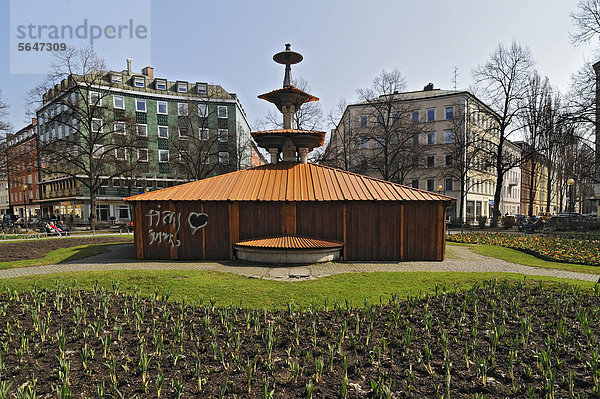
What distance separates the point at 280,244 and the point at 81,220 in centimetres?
3884

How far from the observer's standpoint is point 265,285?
8.88m

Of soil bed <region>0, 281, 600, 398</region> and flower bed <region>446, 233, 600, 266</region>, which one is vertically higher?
soil bed <region>0, 281, 600, 398</region>

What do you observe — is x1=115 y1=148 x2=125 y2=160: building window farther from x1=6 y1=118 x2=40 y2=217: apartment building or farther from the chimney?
x1=6 y1=118 x2=40 y2=217: apartment building

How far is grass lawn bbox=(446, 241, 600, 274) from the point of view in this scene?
1163 centimetres

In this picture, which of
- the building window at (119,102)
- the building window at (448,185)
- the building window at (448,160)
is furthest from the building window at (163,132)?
the building window at (448,185)

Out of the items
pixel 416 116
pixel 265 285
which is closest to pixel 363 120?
pixel 416 116

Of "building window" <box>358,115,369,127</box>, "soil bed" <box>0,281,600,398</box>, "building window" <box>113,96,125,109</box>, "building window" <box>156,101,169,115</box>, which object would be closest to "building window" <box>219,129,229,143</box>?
"building window" <box>156,101,169,115</box>

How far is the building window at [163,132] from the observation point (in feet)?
147

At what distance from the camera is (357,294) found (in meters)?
7.91

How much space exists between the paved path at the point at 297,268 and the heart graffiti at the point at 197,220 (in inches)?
63.5

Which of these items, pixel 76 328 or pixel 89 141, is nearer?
pixel 76 328

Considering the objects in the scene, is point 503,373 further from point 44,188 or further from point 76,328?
point 44,188

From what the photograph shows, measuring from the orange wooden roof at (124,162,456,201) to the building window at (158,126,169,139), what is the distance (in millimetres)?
Result: 34624

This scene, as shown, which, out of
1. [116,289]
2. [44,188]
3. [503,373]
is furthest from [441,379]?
[44,188]
